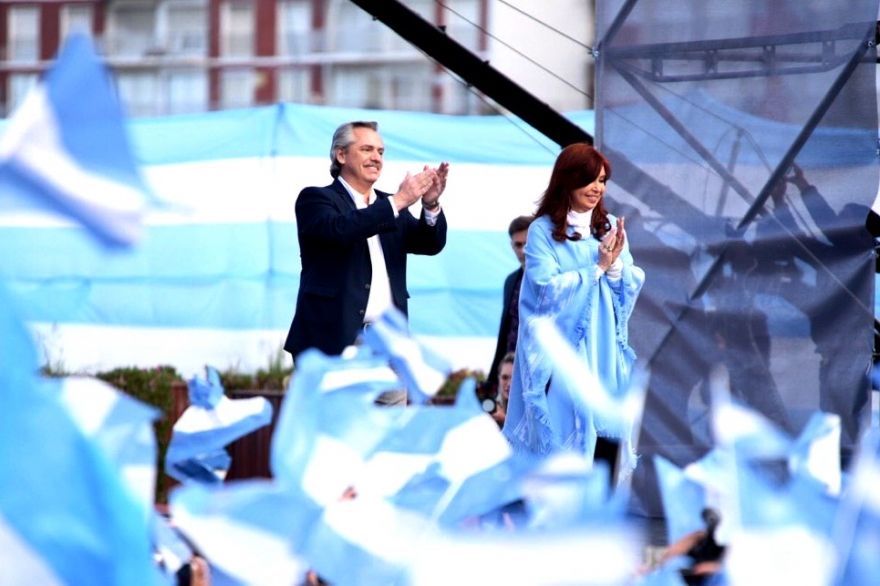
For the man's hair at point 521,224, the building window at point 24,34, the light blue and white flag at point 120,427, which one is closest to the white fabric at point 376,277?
the man's hair at point 521,224

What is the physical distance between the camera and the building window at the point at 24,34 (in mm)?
51656

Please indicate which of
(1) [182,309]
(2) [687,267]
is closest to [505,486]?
(2) [687,267]

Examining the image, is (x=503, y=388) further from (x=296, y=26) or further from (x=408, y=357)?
(x=296, y=26)

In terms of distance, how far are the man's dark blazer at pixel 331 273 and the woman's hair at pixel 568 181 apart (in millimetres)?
365

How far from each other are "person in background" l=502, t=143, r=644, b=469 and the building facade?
4363cm

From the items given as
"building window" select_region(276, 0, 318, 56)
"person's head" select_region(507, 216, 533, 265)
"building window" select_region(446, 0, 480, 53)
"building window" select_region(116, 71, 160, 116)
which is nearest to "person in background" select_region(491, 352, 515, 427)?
"person's head" select_region(507, 216, 533, 265)

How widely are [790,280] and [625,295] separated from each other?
2.52 ft

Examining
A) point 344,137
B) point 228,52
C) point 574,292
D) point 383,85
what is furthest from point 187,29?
point 574,292

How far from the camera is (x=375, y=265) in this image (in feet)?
13.9

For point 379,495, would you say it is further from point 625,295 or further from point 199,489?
point 625,295

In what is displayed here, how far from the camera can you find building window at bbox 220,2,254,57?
50281mm

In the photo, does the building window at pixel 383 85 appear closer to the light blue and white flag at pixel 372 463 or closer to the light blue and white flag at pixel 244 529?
the light blue and white flag at pixel 372 463

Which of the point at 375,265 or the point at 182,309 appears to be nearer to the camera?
the point at 375,265

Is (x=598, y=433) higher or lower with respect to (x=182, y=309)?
higher
